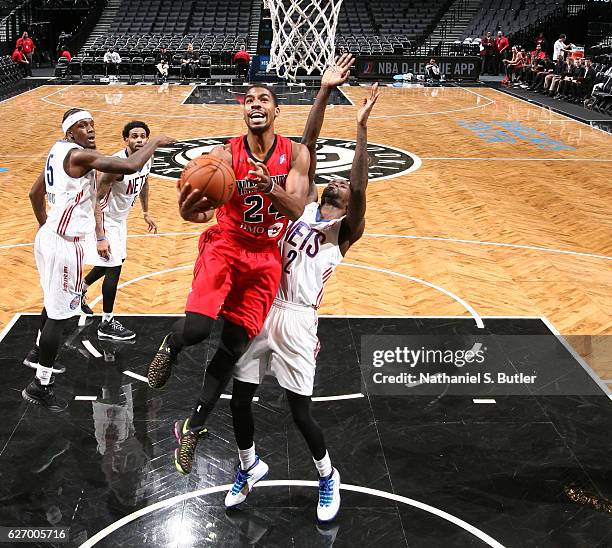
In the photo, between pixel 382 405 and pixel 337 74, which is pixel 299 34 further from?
pixel 337 74

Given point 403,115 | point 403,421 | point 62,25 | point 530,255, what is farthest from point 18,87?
point 403,421

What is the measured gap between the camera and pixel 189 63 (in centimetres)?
2811

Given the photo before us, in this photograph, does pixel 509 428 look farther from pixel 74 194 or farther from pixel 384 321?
pixel 74 194

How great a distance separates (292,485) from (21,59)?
A: 26403 mm

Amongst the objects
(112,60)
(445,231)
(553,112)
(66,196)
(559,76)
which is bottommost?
(112,60)

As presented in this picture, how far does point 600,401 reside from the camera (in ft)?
17.7

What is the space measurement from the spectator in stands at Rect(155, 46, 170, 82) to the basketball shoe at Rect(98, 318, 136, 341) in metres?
22.8

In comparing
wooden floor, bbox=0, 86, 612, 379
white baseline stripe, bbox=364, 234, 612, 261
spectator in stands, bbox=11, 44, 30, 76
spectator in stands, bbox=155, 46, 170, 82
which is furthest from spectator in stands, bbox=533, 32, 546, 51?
white baseline stripe, bbox=364, 234, 612, 261

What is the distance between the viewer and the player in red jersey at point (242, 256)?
3.96 m

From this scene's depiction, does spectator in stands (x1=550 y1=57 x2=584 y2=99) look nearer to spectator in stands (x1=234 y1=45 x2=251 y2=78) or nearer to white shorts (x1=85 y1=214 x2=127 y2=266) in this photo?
spectator in stands (x1=234 y1=45 x2=251 y2=78)

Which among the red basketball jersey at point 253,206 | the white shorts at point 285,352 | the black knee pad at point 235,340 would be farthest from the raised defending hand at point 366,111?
the black knee pad at point 235,340

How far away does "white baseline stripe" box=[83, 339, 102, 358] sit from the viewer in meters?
6.03

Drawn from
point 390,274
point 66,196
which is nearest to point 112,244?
point 66,196

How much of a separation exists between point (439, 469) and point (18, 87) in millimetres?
23888
